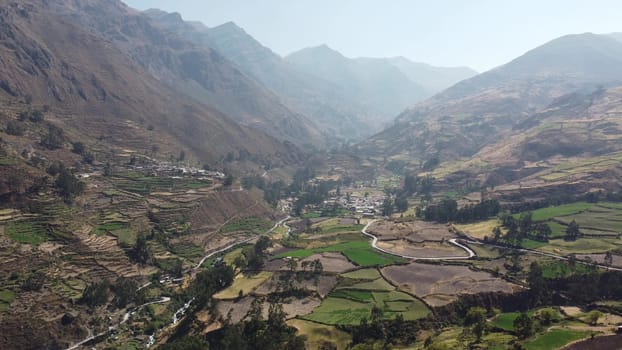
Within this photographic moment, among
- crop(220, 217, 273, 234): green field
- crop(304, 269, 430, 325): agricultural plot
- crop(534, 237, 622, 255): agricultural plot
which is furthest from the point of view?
crop(220, 217, 273, 234): green field

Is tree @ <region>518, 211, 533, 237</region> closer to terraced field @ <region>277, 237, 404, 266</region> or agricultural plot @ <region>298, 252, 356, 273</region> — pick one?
terraced field @ <region>277, 237, 404, 266</region>

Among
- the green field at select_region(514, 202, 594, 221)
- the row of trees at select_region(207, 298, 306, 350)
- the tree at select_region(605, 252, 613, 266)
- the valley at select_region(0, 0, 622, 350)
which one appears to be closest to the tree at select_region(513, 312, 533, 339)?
the valley at select_region(0, 0, 622, 350)

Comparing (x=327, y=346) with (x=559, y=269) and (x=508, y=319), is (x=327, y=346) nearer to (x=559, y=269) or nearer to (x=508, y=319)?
(x=508, y=319)

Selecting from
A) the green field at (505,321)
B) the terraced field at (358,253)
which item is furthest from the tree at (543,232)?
the green field at (505,321)

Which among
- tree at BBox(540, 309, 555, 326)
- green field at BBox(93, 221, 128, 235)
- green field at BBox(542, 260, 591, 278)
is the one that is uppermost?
green field at BBox(542, 260, 591, 278)

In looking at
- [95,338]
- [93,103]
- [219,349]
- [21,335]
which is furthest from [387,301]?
[93,103]

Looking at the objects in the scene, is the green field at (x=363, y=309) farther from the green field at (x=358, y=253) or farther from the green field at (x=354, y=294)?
the green field at (x=358, y=253)

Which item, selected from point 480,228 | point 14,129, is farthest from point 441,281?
point 14,129
